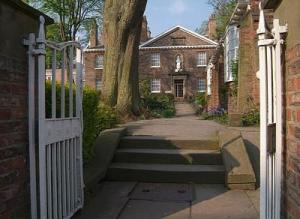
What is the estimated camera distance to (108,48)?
1248 cm

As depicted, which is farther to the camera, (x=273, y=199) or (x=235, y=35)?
(x=235, y=35)

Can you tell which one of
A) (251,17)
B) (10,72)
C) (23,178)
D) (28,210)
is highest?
(251,17)

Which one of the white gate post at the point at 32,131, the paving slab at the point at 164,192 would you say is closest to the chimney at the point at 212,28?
the paving slab at the point at 164,192

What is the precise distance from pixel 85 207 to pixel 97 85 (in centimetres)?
4255

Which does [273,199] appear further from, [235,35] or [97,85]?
[97,85]

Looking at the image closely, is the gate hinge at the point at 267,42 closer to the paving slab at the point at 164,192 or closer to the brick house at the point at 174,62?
the paving slab at the point at 164,192

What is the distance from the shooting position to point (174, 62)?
4731 centimetres

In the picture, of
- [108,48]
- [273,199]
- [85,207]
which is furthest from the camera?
[108,48]

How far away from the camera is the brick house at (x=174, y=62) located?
46406mm

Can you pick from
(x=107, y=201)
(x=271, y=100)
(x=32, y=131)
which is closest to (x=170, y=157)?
(x=107, y=201)

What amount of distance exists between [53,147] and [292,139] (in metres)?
2.28

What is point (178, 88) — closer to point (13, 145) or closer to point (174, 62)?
point (174, 62)

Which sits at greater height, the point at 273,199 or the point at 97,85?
the point at 97,85

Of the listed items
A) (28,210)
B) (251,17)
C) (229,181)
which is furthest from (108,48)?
(28,210)
